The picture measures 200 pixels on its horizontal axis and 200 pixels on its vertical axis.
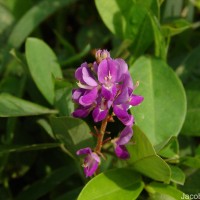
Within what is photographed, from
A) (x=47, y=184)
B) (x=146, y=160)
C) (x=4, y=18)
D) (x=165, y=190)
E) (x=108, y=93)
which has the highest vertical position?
(x=108, y=93)

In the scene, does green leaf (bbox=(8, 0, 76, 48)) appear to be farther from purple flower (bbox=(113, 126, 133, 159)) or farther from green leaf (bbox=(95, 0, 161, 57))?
purple flower (bbox=(113, 126, 133, 159))

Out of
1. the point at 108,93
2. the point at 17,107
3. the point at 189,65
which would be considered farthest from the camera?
the point at 189,65

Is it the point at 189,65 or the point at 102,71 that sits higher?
the point at 102,71

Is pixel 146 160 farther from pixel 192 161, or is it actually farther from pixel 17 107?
pixel 17 107

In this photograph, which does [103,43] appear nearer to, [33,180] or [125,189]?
[33,180]

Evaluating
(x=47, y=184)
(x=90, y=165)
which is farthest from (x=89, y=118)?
(x=90, y=165)

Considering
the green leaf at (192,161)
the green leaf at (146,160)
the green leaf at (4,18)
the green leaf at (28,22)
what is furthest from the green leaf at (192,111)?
the green leaf at (4,18)
